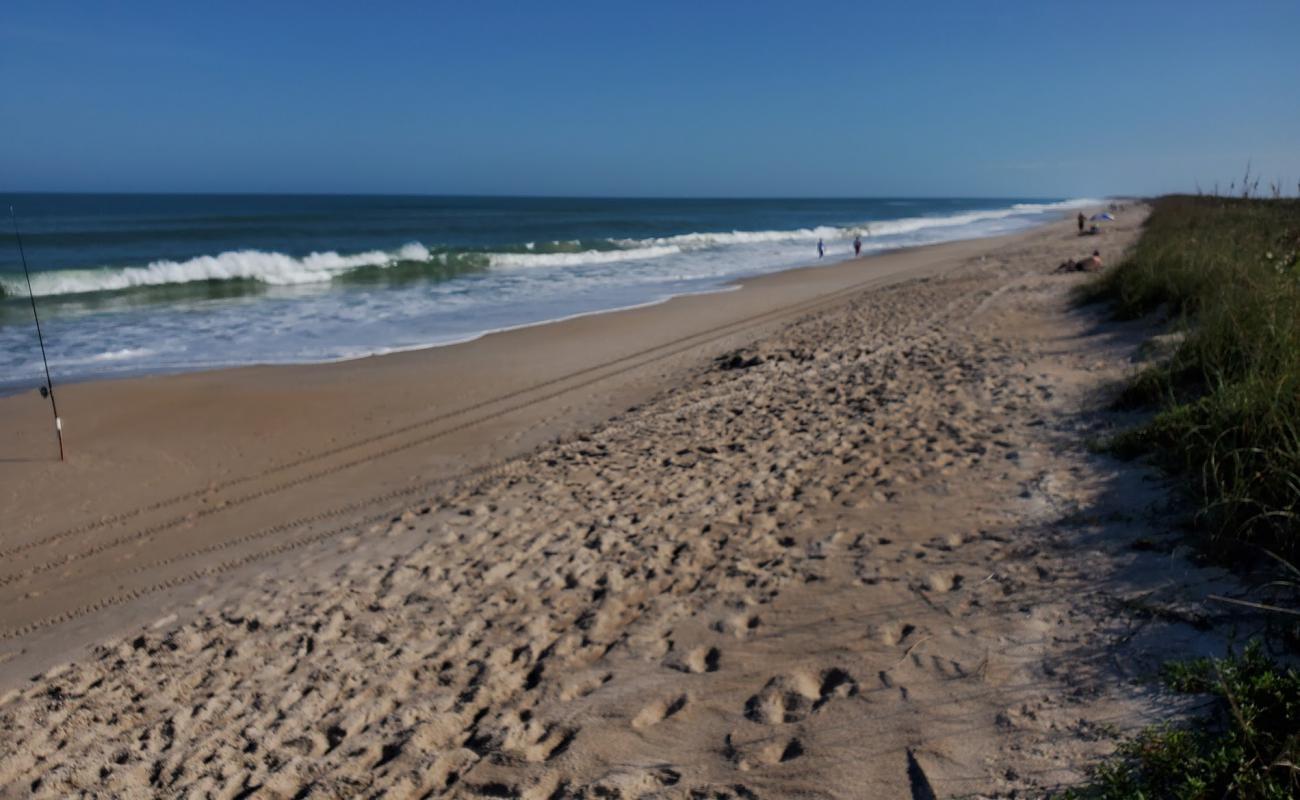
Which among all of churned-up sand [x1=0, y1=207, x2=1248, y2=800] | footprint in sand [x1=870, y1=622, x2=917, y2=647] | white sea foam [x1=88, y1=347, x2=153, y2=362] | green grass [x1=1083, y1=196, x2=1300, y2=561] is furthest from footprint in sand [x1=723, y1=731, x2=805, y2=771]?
white sea foam [x1=88, y1=347, x2=153, y2=362]

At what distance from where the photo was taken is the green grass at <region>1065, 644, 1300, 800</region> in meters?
2.15

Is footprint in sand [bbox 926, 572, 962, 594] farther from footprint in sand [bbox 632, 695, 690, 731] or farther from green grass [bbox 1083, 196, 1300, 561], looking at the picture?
footprint in sand [bbox 632, 695, 690, 731]

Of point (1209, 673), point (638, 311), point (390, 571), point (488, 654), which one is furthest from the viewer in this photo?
point (638, 311)

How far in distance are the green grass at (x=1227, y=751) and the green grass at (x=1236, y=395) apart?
33.5 inches

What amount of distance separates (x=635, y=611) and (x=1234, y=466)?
2.96 m

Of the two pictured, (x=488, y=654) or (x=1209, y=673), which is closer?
(x=1209, y=673)

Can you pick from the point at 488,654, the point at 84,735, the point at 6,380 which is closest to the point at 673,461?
the point at 488,654

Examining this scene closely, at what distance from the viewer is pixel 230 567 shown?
5.46 metres

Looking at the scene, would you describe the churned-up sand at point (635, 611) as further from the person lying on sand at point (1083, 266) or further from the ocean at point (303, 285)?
the person lying on sand at point (1083, 266)

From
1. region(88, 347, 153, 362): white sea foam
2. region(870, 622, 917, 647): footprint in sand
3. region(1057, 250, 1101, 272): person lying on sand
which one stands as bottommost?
region(870, 622, 917, 647): footprint in sand

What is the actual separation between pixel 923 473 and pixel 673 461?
2.05 m

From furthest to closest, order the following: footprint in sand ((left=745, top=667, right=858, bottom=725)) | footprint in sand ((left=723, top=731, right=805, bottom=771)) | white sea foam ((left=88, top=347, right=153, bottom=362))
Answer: white sea foam ((left=88, top=347, right=153, bottom=362))
footprint in sand ((left=745, top=667, right=858, bottom=725))
footprint in sand ((left=723, top=731, right=805, bottom=771))

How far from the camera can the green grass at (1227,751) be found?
2.15 m

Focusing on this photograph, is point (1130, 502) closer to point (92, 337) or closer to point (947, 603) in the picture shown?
point (947, 603)
